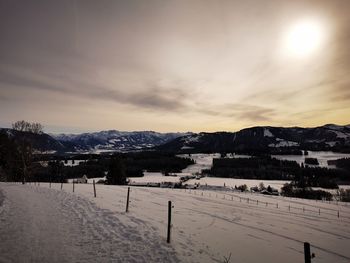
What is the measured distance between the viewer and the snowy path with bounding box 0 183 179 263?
10477 mm

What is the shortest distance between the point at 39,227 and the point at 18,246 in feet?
10.4

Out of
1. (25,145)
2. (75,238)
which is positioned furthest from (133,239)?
(25,145)

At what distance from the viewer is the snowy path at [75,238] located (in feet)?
34.4

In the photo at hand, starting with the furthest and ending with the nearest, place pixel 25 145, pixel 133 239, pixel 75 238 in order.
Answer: pixel 25 145 < pixel 133 239 < pixel 75 238

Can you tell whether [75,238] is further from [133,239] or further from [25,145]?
[25,145]

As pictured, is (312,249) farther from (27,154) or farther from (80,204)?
(27,154)

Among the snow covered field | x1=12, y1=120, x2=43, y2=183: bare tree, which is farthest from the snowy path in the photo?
x1=12, y1=120, x2=43, y2=183: bare tree

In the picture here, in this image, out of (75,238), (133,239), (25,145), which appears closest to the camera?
(75,238)

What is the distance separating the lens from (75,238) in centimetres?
1262

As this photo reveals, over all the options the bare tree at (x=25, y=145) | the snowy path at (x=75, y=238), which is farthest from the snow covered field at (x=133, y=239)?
the bare tree at (x=25, y=145)

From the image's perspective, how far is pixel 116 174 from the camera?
274 feet

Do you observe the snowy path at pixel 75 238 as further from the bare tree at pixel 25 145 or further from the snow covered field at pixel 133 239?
the bare tree at pixel 25 145

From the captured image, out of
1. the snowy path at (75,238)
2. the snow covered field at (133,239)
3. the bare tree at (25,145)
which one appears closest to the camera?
the snowy path at (75,238)

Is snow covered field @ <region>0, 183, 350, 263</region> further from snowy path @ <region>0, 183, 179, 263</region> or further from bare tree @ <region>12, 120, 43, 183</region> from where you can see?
bare tree @ <region>12, 120, 43, 183</region>
